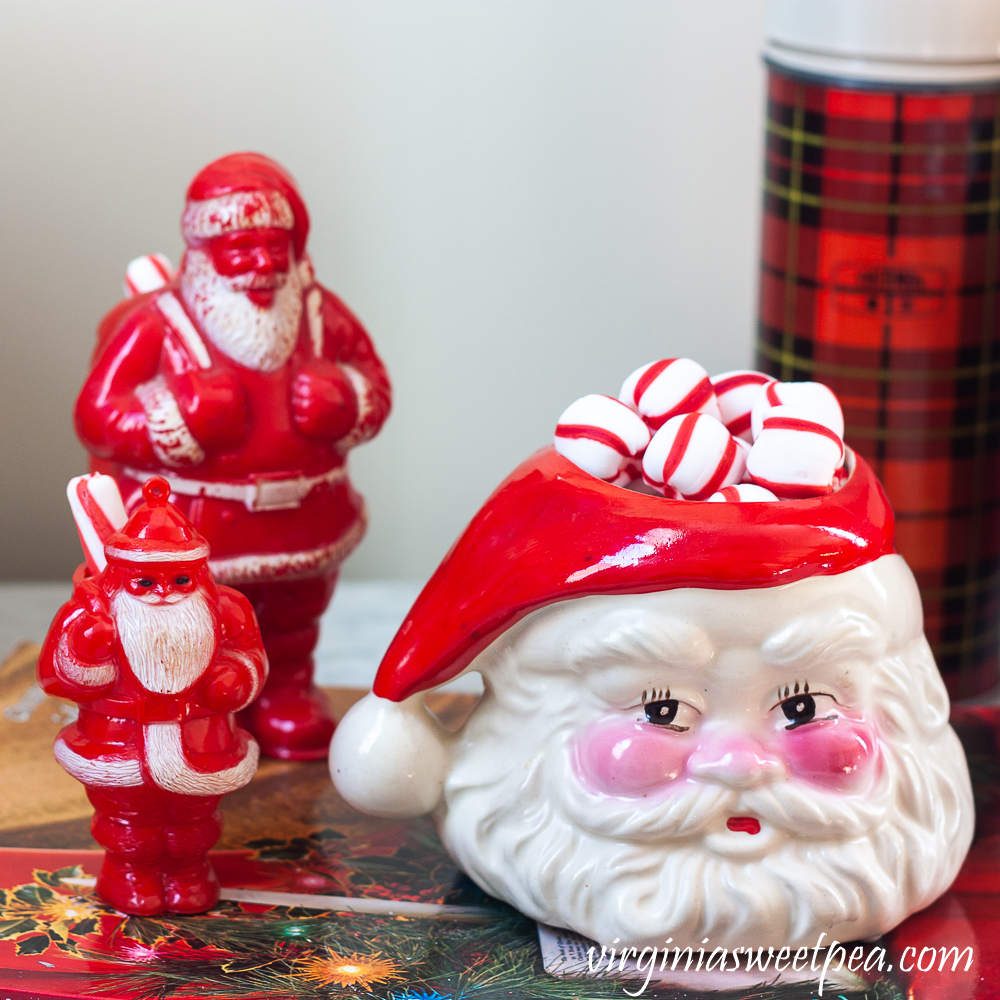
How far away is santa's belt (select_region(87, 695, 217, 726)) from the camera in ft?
3.03

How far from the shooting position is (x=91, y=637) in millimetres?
897

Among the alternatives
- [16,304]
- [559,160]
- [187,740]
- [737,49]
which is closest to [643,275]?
[559,160]

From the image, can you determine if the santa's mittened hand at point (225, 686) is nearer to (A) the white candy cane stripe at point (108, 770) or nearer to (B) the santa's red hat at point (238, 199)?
(A) the white candy cane stripe at point (108, 770)

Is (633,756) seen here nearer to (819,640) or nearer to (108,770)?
(819,640)

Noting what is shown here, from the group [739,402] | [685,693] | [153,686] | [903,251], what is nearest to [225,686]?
[153,686]

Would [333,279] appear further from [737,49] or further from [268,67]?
[737,49]

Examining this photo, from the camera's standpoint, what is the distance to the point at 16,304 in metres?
1.49

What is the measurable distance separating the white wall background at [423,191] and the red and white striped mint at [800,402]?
71cm

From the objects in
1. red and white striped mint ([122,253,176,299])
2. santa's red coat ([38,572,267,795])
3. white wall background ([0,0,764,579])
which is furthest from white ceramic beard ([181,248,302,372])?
white wall background ([0,0,764,579])

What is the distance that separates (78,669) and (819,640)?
458 mm

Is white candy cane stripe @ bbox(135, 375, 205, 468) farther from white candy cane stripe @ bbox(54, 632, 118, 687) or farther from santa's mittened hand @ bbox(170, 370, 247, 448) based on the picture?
white candy cane stripe @ bbox(54, 632, 118, 687)

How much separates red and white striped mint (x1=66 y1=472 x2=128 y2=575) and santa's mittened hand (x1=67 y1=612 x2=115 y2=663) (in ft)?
0.18

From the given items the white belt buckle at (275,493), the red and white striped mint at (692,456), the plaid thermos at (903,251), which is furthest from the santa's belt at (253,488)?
the plaid thermos at (903,251)

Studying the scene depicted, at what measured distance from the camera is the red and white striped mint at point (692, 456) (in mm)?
917
